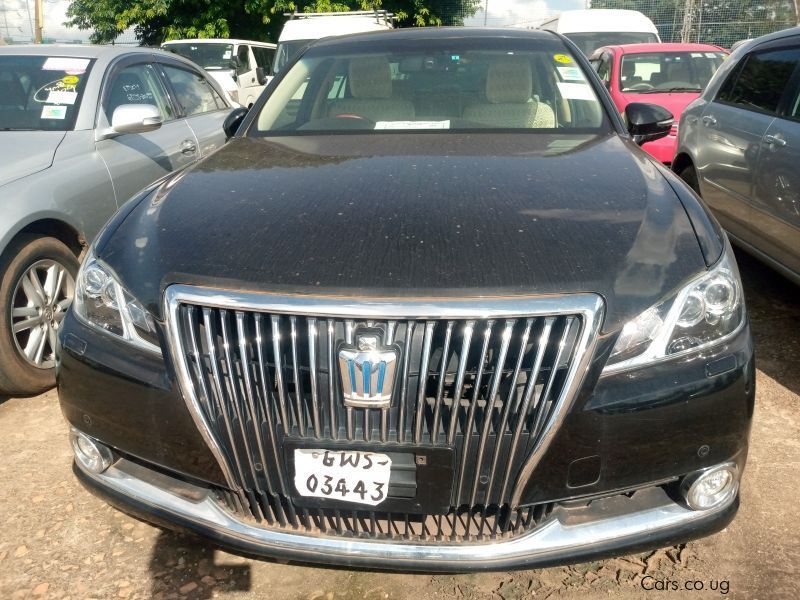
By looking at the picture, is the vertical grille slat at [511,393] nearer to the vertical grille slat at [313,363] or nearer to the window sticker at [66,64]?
the vertical grille slat at [313,363]

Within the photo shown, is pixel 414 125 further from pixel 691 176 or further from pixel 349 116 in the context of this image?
pixel 691 176

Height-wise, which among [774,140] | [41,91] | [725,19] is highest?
[725,19]

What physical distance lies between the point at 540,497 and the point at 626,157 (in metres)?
1.45

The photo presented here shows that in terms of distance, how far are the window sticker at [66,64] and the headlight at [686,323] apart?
390 centimetres

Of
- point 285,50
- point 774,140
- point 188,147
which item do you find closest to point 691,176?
point 774,140

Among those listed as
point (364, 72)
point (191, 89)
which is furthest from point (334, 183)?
point (191, 89)

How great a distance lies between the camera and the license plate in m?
1.85

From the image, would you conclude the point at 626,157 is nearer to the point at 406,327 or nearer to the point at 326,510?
the point at 406,327

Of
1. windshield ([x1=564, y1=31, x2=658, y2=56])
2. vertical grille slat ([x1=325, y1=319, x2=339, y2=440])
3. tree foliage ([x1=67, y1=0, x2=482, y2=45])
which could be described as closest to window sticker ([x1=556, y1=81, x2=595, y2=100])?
vertical grille slat ([x1=325, y1=319, x2=339, y2=440])

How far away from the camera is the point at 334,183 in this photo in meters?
2.53

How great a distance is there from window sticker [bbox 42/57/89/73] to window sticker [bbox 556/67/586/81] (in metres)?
2.85

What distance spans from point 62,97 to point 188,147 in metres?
0.87

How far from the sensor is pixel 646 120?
11.5ft

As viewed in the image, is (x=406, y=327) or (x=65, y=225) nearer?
(x=406, y=327)
